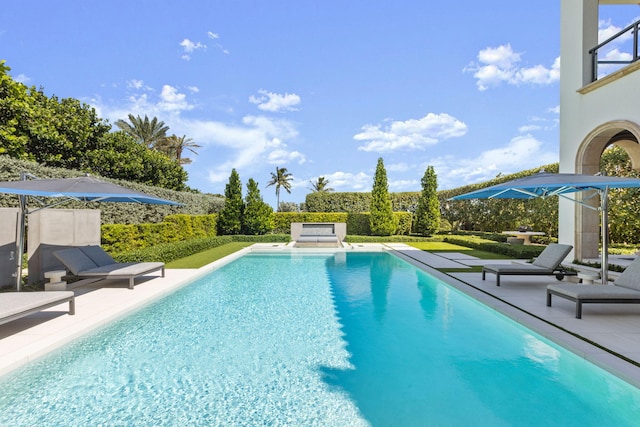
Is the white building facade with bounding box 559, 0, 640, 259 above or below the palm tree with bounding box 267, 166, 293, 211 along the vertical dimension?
below

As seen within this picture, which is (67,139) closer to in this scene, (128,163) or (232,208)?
(128,163)

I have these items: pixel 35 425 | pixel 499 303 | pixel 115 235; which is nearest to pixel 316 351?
pixel 35 425

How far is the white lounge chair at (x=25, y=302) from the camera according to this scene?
14.1ft

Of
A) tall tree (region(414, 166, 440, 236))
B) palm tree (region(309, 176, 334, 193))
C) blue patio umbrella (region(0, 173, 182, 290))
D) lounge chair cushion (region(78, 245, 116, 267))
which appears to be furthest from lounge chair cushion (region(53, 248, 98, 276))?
palm tree (region(309, 176, 334, 193))

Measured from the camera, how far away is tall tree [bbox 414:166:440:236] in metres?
23.2

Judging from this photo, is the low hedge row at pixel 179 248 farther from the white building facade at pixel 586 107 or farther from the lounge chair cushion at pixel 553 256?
the white building facade at pixel 586 107

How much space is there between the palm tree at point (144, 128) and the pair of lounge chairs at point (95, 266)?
31.7 m

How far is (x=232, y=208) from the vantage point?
21.8 m

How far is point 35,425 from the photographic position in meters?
3.02

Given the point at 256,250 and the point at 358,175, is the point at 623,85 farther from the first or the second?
the point at 358,175

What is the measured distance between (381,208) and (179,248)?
48.6ft

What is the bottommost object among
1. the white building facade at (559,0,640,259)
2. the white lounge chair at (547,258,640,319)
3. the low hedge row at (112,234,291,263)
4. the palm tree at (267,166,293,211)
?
the low hedge row at (112,234,291,263)

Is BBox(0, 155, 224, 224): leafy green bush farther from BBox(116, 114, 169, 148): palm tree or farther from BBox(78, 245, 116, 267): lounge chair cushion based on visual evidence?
BBox(116, 114, 169, 148): palm tree

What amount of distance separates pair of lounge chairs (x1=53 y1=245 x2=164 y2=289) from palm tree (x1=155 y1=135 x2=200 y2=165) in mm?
35439
